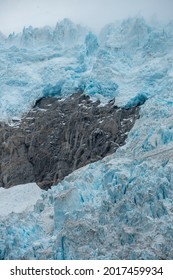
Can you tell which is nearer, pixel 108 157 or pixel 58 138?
pixel 108 157

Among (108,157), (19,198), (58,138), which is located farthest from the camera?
(58,138)

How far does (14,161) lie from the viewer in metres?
44.5

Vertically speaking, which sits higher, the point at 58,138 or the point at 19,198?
the point at 58,138

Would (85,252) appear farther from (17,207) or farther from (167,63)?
(167,63)

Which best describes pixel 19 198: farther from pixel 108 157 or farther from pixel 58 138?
pixel 108 157

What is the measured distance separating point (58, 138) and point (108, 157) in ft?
26.5

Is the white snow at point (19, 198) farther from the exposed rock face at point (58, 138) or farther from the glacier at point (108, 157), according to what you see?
the glacier at point (108, 157)

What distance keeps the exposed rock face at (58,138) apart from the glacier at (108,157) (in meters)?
0.81

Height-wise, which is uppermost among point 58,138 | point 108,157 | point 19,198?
point 108,157

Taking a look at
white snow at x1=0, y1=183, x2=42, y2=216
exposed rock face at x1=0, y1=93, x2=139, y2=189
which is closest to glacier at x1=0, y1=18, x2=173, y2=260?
exposed rock face at x1=0, y1=93, x2=139, y2=189

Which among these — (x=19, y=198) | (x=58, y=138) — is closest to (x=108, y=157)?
(x=19, y=198)

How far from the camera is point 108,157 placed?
36.6m

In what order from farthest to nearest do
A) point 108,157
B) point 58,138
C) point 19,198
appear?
point 58,138
point 19,198
point 108,157

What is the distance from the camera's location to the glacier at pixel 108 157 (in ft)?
92.8
